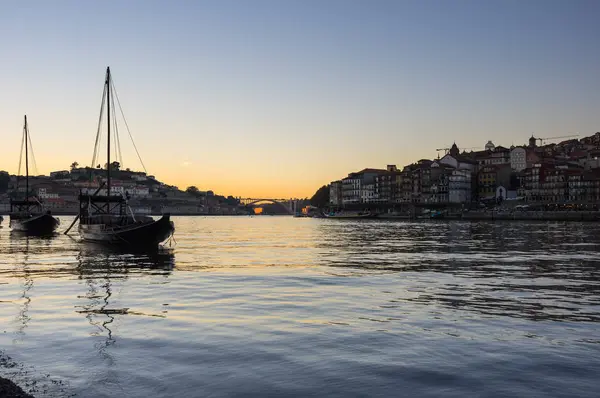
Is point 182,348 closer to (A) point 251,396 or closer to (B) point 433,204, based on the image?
(A) point 251,396

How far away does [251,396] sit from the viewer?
880 cm

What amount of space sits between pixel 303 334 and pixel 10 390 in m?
6.53

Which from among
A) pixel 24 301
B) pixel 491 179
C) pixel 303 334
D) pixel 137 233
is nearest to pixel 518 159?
pixel 491 179

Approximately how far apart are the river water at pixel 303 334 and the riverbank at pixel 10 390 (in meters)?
0.42

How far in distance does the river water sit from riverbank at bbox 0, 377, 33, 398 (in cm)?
42

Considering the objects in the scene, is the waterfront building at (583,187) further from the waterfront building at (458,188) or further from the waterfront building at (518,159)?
the waterfront building at (458,188)

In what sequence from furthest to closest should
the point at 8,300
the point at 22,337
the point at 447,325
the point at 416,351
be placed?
the point at 8,300, the point at 447,325, the point at 22,337, the point at 416,351

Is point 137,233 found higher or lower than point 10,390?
higher

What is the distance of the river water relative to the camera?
9.48 m

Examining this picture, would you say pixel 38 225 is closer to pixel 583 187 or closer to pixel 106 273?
pixel 106 273

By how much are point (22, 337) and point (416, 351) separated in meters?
8.40

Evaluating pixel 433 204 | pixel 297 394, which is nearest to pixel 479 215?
pixel 433 204

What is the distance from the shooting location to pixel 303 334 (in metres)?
13.2

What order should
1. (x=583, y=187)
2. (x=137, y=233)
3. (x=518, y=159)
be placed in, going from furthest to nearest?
(x=518, y=159) → (x=583, y=187) → (x=137, y=233)
